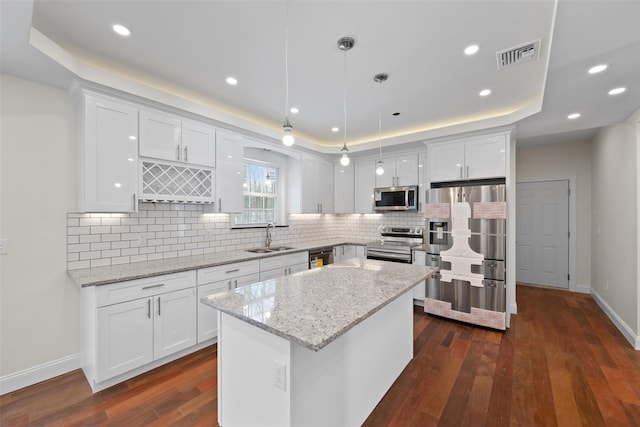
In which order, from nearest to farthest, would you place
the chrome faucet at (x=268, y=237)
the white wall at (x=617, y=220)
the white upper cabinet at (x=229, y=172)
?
1. the white wall at (x=617, y=220)
2. the white upper cabinet at (x=229, y=172)
3. the chrome faucet at (x=268, y=237)

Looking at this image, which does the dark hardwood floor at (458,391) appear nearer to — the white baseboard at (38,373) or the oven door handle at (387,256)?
Answer: the white baseboard at (38,373)

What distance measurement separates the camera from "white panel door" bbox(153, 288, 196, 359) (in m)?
2.49

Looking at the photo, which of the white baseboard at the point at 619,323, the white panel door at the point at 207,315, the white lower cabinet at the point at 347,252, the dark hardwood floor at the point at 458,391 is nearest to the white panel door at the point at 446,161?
the white lower cabinet at the point at 347,252

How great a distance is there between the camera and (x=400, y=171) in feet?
A: 15.1

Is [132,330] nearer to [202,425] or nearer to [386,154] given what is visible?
[202,425]

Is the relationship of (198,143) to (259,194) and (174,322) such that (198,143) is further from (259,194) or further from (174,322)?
(174,322)

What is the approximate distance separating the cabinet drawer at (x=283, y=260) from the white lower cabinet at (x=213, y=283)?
26 centimetres

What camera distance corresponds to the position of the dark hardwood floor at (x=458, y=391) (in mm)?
1946

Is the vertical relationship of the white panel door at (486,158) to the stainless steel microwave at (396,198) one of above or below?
above

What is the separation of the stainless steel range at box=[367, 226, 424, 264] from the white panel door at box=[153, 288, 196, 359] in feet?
9.05

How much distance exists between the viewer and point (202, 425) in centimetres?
187

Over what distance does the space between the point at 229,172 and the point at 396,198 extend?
8.78ft

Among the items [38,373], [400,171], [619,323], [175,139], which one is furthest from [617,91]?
[38,373]

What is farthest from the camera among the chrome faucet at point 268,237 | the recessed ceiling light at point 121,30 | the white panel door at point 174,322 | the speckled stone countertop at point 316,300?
the chrome faucet at point 268,237
